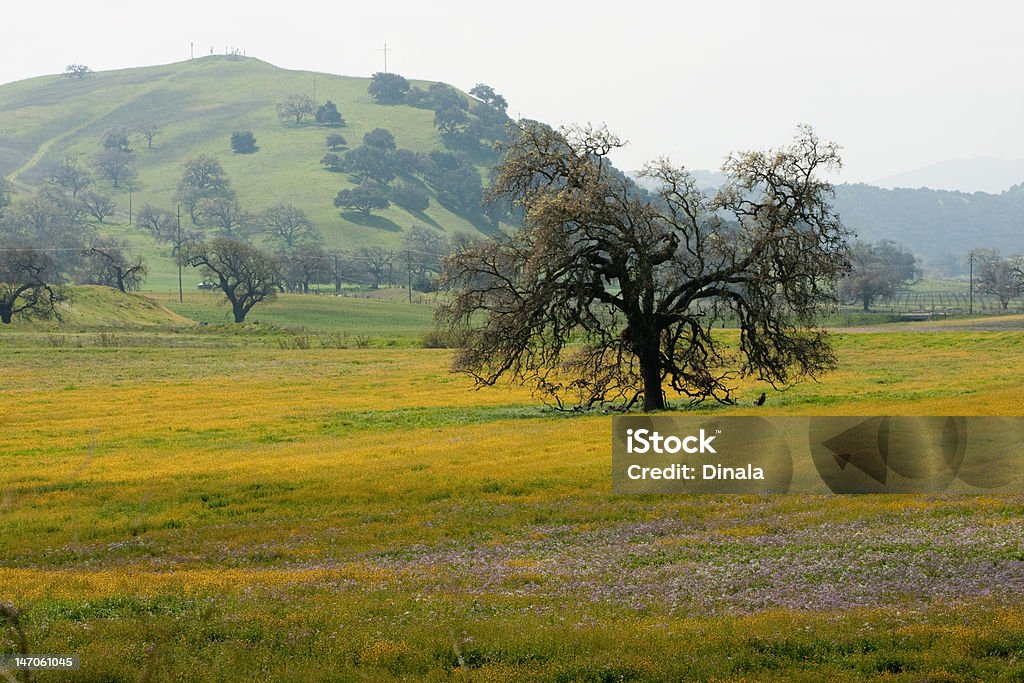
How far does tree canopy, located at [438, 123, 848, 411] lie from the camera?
3816 centimetres

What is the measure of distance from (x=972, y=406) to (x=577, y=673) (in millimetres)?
28772

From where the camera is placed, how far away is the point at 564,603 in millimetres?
12422

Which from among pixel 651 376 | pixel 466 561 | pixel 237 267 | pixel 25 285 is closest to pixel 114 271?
pixel 237 267

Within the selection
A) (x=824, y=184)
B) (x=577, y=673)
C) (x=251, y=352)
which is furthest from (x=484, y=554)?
(x=251, y=352)

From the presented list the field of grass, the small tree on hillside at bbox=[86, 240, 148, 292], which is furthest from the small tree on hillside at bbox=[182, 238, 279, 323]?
the field of grass

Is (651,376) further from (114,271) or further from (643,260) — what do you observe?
(114,271)

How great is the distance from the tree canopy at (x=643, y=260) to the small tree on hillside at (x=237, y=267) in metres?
99.1

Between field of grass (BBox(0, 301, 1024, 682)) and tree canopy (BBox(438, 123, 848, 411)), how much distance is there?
3169mm

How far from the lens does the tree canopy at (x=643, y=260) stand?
38.2 meters

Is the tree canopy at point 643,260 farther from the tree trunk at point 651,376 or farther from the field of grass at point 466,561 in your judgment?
the field of grass at point 466,561

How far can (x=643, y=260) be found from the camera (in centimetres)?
3897

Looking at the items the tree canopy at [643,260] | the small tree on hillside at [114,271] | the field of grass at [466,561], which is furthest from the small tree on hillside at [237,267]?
the tree canopy at [643,260]

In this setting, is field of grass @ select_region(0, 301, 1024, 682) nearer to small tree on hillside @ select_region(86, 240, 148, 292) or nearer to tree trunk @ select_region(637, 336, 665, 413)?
tree trunk @ select_region(637, 336, 665, 413)

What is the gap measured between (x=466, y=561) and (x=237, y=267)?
125213mm
